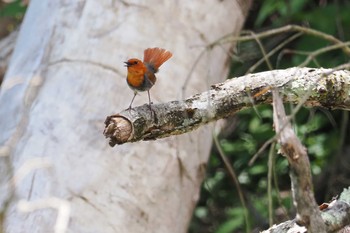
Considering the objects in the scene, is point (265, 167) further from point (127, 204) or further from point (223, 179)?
point (127, 204)

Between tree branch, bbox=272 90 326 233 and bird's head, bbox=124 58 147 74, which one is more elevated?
bird's head, bbox=124 58 147 74

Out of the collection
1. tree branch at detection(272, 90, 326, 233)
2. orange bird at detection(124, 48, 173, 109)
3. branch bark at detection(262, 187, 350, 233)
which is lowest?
branch bark at detection(262, 187, 350, 233)

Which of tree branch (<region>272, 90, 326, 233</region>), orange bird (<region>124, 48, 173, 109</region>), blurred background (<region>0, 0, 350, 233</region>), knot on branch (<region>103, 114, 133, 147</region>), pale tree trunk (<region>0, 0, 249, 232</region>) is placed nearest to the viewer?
tree branch (<region>272, 90, 326, 233</region>)

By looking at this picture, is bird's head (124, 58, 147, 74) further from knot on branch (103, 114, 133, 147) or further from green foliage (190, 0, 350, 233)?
green foliage (190, 0, 350, 233)

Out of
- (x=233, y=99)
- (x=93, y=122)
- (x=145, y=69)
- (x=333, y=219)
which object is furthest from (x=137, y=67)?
(x=93, y=122)

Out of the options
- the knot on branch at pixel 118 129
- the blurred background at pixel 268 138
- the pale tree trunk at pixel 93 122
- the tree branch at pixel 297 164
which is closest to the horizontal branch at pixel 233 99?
the knot on branch at pixel 118 129

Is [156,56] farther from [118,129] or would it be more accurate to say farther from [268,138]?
[268,138]

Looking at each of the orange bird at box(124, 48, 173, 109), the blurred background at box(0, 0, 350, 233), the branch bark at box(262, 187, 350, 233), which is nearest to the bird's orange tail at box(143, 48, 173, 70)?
the orange bird at box(124, 48, 173, 109)
